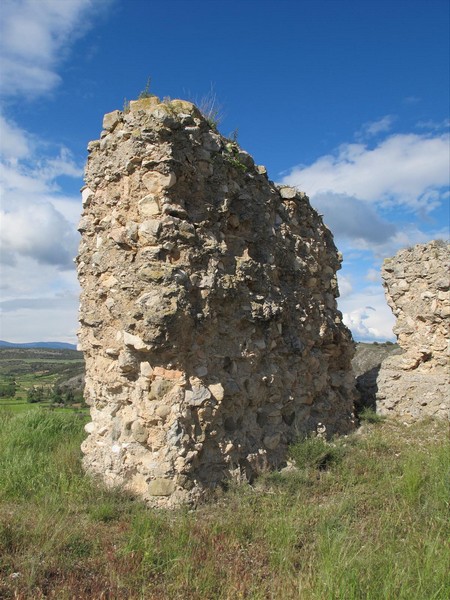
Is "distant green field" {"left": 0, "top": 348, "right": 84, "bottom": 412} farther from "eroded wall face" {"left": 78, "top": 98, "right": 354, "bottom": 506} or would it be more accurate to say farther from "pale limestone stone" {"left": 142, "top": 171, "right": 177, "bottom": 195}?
"pale limestone stone" {"left": 142, "top": 171, "right": 177, "bottom": 195}

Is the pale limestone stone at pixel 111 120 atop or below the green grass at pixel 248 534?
atop

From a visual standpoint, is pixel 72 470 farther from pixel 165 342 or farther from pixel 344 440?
pixel 344 440

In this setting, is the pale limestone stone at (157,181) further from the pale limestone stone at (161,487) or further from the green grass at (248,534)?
the green grass at (248,534)

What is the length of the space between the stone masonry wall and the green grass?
1.81m

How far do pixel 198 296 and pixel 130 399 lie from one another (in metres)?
1.41

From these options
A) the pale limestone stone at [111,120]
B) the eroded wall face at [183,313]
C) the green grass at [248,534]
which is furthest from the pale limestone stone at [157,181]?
the green grass at [248,534]

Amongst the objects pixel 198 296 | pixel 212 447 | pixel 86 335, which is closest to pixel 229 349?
pixel 198 296

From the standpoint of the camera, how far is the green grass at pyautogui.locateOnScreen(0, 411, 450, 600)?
327cm

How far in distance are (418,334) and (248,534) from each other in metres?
5.40

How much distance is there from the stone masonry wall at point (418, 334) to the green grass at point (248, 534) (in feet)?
5.94

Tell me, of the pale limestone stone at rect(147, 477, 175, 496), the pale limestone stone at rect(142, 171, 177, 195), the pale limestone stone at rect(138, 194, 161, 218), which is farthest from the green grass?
the pale limestone stone at rect(142, 171, 177, 195)

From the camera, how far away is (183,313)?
5.00 meters

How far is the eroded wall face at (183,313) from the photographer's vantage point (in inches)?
195

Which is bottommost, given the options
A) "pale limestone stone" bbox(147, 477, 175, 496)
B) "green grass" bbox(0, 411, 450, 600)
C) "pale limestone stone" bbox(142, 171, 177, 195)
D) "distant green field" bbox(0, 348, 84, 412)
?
Result: "distant green field" bbox(0, 348, 84, 412)
